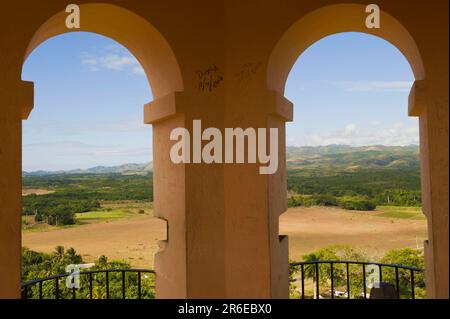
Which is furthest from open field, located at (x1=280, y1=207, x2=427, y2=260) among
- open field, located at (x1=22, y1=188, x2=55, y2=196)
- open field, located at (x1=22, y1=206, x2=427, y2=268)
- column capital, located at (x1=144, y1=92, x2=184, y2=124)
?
column capital, located at (x1=144, y1=92, x2=184, y2=124)

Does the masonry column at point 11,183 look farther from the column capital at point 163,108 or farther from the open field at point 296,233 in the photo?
the open field at point 296,233

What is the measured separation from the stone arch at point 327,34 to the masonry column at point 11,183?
100 inches

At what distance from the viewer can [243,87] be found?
439 centimetres

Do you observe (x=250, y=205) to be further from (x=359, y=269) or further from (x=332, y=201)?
(x=359, y=269)

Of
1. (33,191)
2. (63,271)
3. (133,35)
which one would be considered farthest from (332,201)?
(133,35)

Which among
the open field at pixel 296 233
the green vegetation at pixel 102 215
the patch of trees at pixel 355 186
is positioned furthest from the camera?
the open field at pixel 296 233

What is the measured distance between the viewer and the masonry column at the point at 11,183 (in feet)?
11.9

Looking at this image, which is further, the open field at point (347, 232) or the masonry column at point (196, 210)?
the open field at point (347, 232)

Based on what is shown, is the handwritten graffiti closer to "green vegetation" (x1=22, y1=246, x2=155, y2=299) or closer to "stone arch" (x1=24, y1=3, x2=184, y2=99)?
"stone arch" (x1=24, y1=3, x2=184, y2=99)

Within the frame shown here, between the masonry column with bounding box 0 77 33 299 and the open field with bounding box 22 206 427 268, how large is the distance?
9130mm

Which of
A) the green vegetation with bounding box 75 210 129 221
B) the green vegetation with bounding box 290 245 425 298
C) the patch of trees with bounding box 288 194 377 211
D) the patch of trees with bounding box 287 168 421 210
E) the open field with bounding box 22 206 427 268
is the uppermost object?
the patch of trees with bounding box 287 168 421 210

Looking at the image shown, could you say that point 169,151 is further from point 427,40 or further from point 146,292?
point 146,292

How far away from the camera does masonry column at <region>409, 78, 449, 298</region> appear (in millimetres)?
3869

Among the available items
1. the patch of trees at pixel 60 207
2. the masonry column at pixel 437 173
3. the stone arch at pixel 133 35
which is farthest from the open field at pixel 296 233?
the masonry column at pixel 437 173
